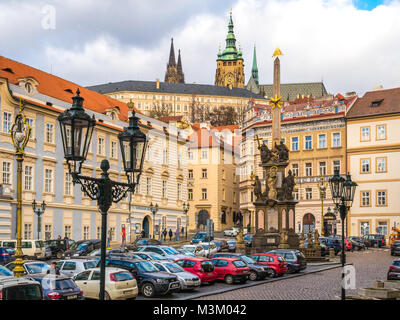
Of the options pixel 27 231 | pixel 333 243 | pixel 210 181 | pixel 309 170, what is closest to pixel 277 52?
pixel 333 243

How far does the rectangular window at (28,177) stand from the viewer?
43562mm

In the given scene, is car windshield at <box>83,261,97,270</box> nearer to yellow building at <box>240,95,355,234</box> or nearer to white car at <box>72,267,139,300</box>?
white car at <box>72,267,139,300</box>

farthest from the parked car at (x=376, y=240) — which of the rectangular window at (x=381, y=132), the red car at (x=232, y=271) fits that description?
the red car at (x=232, y=271)

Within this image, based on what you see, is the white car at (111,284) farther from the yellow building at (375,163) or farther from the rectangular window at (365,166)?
the rectangular window at (365,166)

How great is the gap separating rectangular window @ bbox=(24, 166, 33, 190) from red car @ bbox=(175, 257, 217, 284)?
20.8 metres

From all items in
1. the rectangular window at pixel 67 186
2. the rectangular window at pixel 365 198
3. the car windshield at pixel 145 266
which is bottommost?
the car windshield at pixel 145 266

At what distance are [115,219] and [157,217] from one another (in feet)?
25.3

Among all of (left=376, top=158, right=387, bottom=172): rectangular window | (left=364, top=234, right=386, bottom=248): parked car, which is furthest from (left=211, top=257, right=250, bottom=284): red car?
(left=376, top=158, right=387, bottom=172): rectangular window

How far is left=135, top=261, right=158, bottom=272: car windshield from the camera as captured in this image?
884 inches

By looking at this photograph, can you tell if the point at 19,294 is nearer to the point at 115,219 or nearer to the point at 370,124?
the point at 115,219

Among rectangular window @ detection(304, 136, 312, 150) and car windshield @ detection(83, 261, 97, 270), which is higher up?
rectangular window @ detection(304, 136, 312, 150)

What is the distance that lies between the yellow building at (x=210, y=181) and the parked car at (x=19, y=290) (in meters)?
71.2
